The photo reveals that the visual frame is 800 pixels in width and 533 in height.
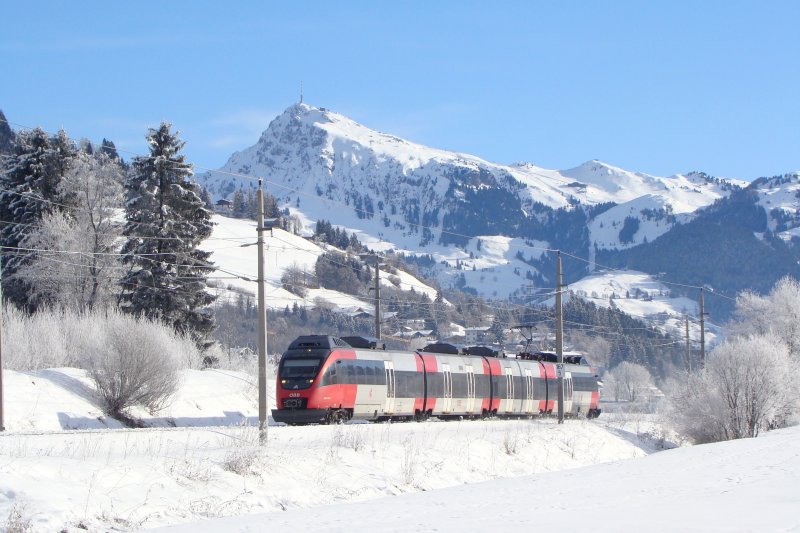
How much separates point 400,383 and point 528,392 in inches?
644

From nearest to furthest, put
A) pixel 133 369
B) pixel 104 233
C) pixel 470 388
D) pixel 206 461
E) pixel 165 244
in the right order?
pixel 206 461 < pixel 133 369 < pixel 470 388 < pixel 165 244 < pixel 104 233

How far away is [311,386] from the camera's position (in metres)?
38.2

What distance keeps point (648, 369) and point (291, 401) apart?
166 metres

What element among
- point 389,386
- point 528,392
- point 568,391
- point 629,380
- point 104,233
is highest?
point 104,233

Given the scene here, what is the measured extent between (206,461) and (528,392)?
122ft

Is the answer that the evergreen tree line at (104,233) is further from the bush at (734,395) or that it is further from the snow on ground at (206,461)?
the bush at (734,395)

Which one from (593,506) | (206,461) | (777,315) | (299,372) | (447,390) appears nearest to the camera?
(593,506)

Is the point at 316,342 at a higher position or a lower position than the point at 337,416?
higher

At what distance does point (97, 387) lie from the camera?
138 ft

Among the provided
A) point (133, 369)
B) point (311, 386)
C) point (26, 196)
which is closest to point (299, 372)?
point (311, 386)

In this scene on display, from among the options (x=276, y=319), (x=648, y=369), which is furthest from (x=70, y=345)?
(x=648, y=369)

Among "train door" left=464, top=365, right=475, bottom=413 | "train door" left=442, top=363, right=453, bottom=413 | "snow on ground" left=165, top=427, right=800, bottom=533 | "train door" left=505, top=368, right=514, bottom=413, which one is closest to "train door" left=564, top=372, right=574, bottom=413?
"train door" left=505, top=368, right=514, bottom=413

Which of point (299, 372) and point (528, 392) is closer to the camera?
point (299, 372)

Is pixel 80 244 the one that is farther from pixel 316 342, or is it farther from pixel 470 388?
pixel 316 342
